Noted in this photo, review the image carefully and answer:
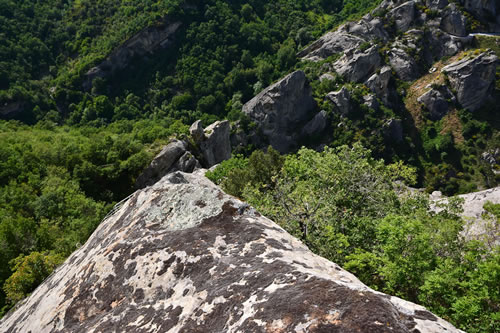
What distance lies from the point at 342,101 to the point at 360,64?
16020 millimetres

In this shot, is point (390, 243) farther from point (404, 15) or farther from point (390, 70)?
point (404, 15)

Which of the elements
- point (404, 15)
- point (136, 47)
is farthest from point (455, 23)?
point (136, 47)

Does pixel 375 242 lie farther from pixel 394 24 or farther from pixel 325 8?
pixel 325 8

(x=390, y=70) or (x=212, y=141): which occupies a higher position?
(x=212, y=141)

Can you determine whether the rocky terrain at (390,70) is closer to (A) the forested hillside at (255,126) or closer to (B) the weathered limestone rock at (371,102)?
(B) the weathered limestone rock at (371,102)

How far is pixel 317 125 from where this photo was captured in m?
96.5

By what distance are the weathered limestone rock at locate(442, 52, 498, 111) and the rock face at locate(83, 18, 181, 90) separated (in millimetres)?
110033

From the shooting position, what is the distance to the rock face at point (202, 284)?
4.02 m

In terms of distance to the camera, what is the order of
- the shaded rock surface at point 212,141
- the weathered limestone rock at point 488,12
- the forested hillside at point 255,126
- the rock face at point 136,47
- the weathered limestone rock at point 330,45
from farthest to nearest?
the rock face at point 136,47
the weathered limestone rock at point 330,45
the weathered limestone rock at point 488,12
the shaded rock surface at point 212,141
the forested hillside at point 255,126

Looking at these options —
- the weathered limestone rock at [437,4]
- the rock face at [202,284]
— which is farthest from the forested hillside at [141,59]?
the rock face at [202,284]

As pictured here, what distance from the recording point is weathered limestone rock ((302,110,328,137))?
95.8 m

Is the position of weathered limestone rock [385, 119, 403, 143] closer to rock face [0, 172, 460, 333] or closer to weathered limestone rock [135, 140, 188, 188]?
weathered limestone rock [135, 140, 188, 188]

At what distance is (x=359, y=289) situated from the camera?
4.29 m

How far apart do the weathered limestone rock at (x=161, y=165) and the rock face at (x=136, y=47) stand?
8491 cm
